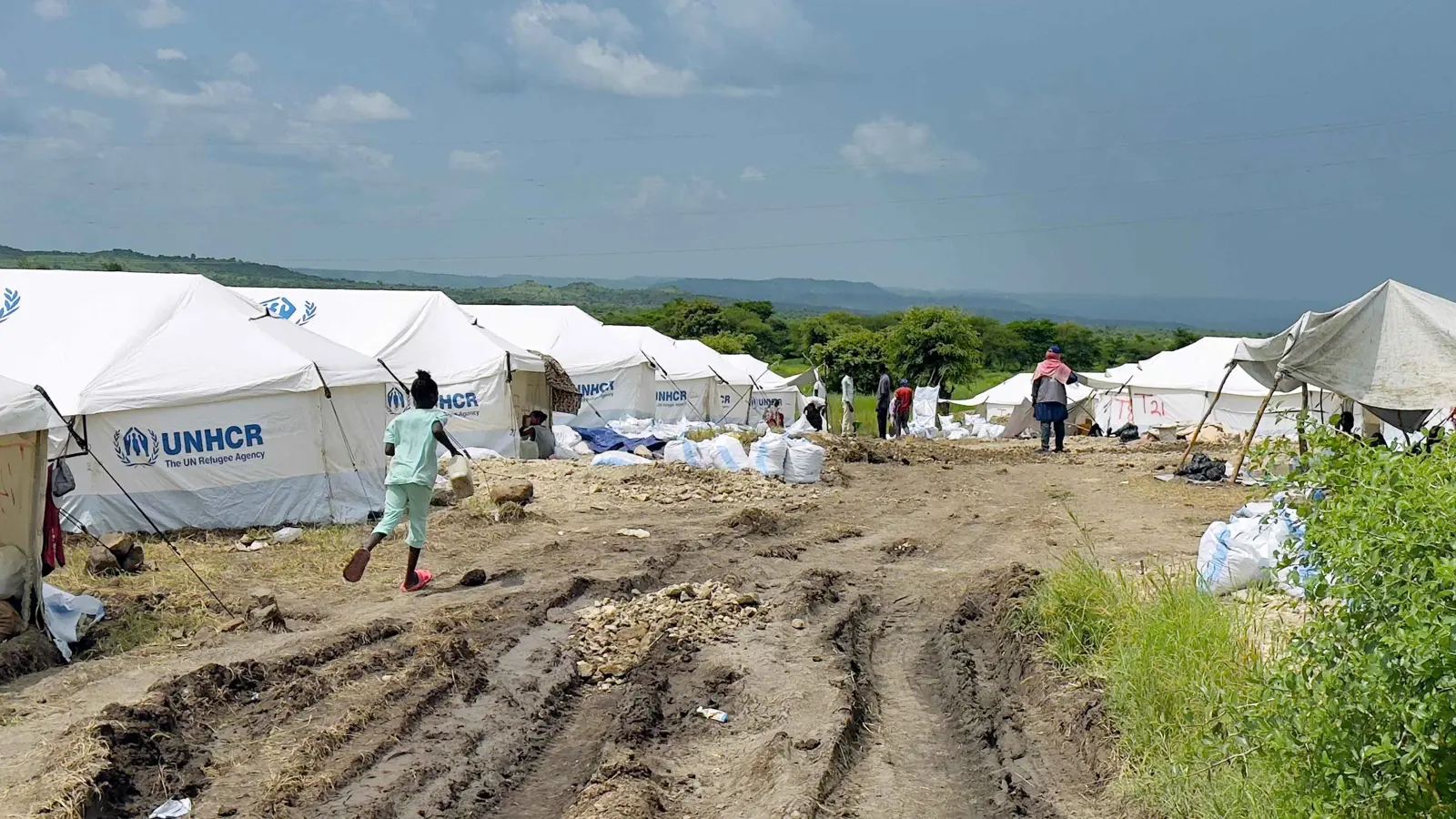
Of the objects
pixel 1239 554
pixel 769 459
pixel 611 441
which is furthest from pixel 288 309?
pixel 1239 554

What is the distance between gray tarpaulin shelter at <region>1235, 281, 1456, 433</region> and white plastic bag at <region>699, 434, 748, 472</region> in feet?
23.4

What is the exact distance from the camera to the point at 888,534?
1245 cm

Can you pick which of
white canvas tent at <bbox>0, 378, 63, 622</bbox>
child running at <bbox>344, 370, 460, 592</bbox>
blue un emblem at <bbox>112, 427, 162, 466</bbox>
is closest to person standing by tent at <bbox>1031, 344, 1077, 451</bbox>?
child running at <bbox>344, 370, 460, 592</bbox>

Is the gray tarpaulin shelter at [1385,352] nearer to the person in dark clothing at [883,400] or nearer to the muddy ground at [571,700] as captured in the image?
the muddy ground at [571,700]

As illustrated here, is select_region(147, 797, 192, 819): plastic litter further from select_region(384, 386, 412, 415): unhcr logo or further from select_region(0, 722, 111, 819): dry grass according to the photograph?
select_region(384, 386, 412, 415): unhcr logo

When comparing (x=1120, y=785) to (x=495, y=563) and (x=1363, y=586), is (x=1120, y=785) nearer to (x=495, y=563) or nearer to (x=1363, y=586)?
(x=1363, y=586)

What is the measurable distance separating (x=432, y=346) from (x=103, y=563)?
11086mm

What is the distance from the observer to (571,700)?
6.51 meters

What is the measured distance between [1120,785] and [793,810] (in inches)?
55.1

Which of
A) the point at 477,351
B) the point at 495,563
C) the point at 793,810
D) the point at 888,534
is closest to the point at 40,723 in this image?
the point at 793,810

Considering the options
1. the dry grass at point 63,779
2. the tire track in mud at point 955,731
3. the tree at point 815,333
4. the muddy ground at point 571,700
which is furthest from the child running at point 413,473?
the tree at point 815,333

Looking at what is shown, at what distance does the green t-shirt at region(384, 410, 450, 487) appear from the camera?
9.14 metres

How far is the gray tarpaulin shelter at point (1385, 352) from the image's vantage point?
12.7 meters

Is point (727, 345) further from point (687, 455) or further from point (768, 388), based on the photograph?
point (687, 455)
